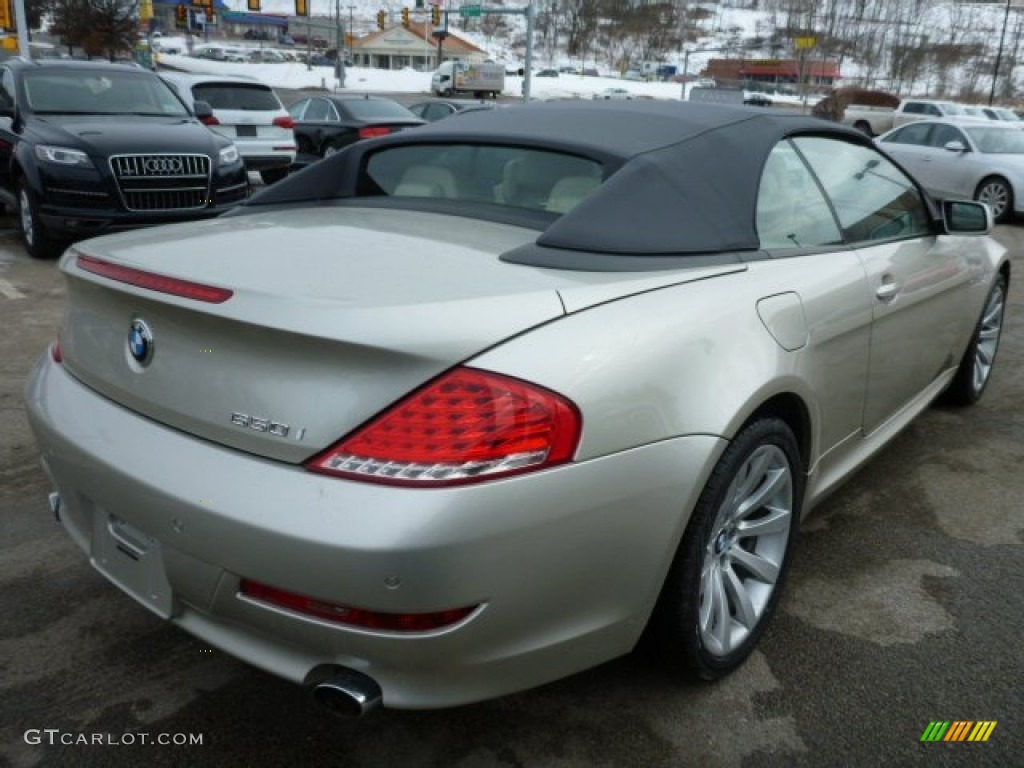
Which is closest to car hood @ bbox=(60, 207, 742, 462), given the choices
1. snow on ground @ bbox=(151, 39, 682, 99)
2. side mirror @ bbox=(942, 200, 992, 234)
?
side mirror @ bbox=(942, 200, 992, 234)

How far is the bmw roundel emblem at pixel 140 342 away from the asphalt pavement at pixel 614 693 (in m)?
0.85

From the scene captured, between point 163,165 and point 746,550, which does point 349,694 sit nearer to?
point 746,550

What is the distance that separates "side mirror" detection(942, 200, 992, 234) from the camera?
3492mm

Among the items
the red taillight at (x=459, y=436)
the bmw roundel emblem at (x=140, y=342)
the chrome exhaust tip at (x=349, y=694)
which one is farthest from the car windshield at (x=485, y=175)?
the chrome exhaust tip at (x=349, y=694)

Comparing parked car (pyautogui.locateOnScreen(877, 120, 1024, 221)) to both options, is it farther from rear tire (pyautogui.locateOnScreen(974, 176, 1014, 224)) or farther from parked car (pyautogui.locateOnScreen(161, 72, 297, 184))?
parked car (pyautogui.locateOnScreen(161, 72, 297, 184))

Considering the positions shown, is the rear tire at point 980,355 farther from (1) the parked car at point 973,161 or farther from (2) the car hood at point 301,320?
(1) the parked car at point 973,161

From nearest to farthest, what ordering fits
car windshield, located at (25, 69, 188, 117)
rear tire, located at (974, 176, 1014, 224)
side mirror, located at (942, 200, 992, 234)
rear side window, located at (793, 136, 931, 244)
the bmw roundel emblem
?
→ the bmw roundel emblem
rear side window, located at (793, 136, 931, 244)
side mirror, located at (942, 200, 992, 234)
car windshield, located at (25, 69, 188, 117)
rear tire, located at (974, 176, 1014, 224)

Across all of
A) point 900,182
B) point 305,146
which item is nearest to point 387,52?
point 305,146

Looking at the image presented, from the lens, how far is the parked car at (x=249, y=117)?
11.6 m

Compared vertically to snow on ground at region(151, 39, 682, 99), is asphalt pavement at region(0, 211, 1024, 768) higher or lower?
lower

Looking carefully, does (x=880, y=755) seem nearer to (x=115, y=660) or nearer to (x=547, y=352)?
(x=547, y=352)

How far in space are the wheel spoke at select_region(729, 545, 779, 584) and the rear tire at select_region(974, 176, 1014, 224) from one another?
11434 millimetres

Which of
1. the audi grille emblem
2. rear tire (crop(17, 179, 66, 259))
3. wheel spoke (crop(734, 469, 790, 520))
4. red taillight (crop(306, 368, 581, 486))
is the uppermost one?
red taillight (crop(306, 368, 581, 486))

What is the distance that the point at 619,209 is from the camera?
218 centimetres
